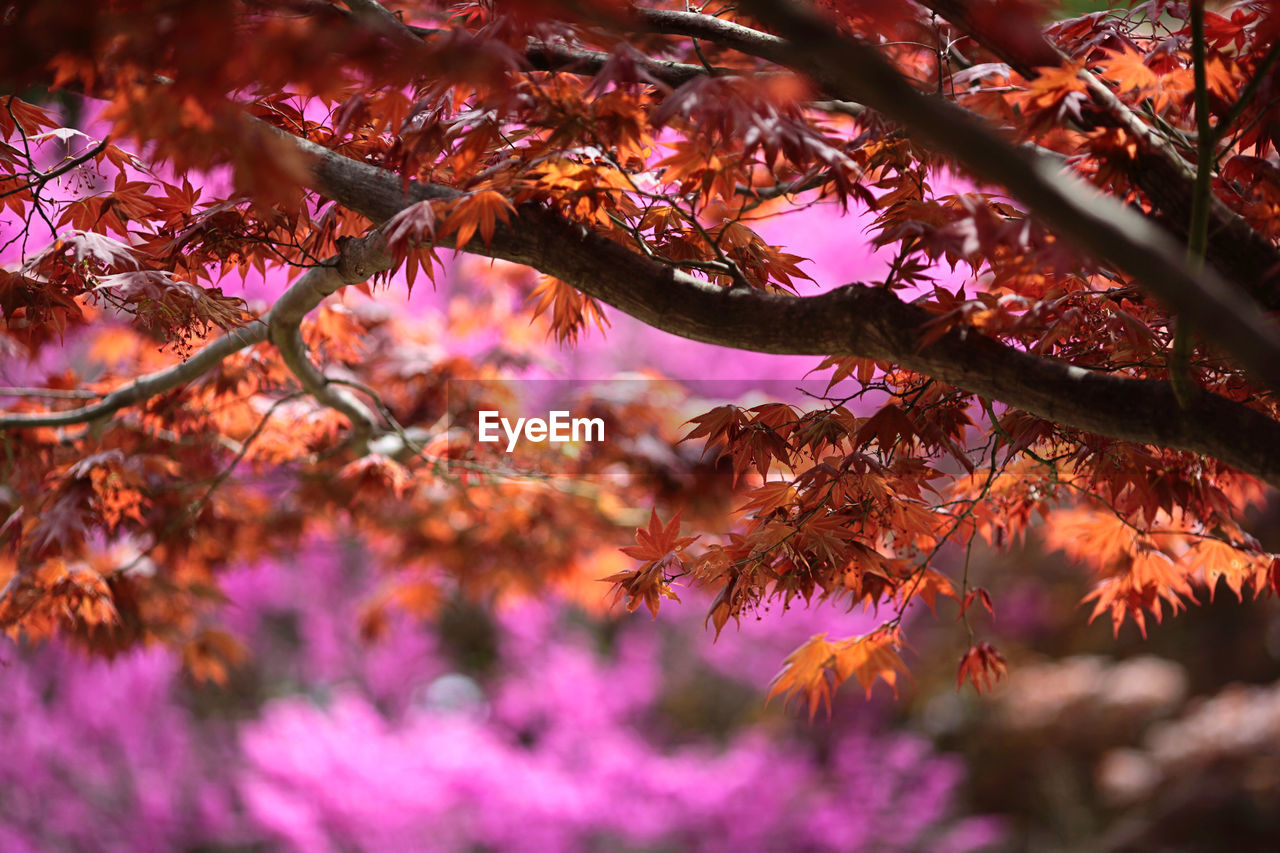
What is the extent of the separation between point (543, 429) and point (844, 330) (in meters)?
1.90

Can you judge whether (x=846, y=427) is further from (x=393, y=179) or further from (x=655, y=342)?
(x=655, y=342)

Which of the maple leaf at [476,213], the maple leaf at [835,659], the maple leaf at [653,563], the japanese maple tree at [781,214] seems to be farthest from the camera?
the maple leaf at [835,659]

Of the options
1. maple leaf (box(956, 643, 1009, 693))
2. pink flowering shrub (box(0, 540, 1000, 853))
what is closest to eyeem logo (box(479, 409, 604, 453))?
maple leaf (box(956, 643, 1009, 693))

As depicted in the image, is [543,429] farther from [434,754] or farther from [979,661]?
[434,754]

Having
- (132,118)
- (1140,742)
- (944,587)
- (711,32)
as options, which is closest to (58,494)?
(132,118)

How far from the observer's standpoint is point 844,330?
4.43 ft

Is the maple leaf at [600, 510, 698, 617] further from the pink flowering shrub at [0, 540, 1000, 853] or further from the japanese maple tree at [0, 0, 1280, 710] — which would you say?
the pink flowering shrub at [0, 540, 1000, 853]

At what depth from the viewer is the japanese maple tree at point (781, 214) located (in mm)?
958

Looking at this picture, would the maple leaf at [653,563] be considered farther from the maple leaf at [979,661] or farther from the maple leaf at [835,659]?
the maple leaf at [979,661]

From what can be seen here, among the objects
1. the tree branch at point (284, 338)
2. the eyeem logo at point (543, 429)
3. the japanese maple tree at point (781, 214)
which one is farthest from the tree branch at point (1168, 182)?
the eyeem logo at point (543, 429)

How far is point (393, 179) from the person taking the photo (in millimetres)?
1544

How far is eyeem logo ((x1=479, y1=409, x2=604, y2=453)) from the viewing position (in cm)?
287

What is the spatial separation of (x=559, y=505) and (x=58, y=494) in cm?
159

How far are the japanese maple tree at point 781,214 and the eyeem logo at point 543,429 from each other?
67cm
